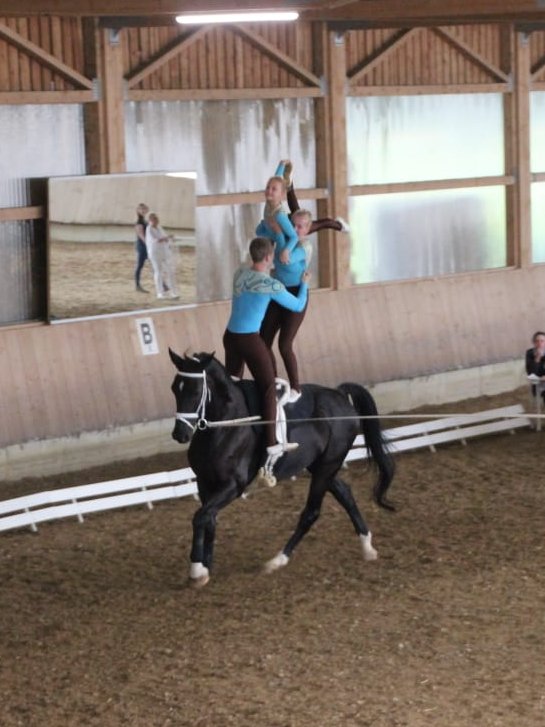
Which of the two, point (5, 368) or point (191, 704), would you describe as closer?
point (191, 704)

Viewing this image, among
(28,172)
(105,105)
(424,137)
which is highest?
(105,105)

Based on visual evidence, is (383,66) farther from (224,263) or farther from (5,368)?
(5,368)

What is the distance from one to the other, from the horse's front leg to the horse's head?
62 cm

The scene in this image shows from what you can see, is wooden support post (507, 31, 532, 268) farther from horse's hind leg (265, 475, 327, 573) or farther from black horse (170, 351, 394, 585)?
horse's hind leg (265, 475, 327, 573)

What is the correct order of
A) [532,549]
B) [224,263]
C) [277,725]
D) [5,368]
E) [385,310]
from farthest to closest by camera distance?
[385,310], [224,263], [5,368], [532,549], [277,725]

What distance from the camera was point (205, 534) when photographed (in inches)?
399

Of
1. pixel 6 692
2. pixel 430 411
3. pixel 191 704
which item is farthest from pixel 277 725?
pixel 430 411

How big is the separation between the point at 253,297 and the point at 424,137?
8.62 metres

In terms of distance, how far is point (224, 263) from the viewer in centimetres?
1619

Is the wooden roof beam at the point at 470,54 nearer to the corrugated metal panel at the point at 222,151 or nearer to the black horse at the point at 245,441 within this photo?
the corrugated metal panel at the point at 222,151

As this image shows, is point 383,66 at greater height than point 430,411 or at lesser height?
greater

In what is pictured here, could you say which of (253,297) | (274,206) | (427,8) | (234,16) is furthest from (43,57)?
(253,297)

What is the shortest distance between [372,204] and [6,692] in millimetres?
10519

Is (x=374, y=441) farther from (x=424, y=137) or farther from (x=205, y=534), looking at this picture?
(x=424, y=137)
